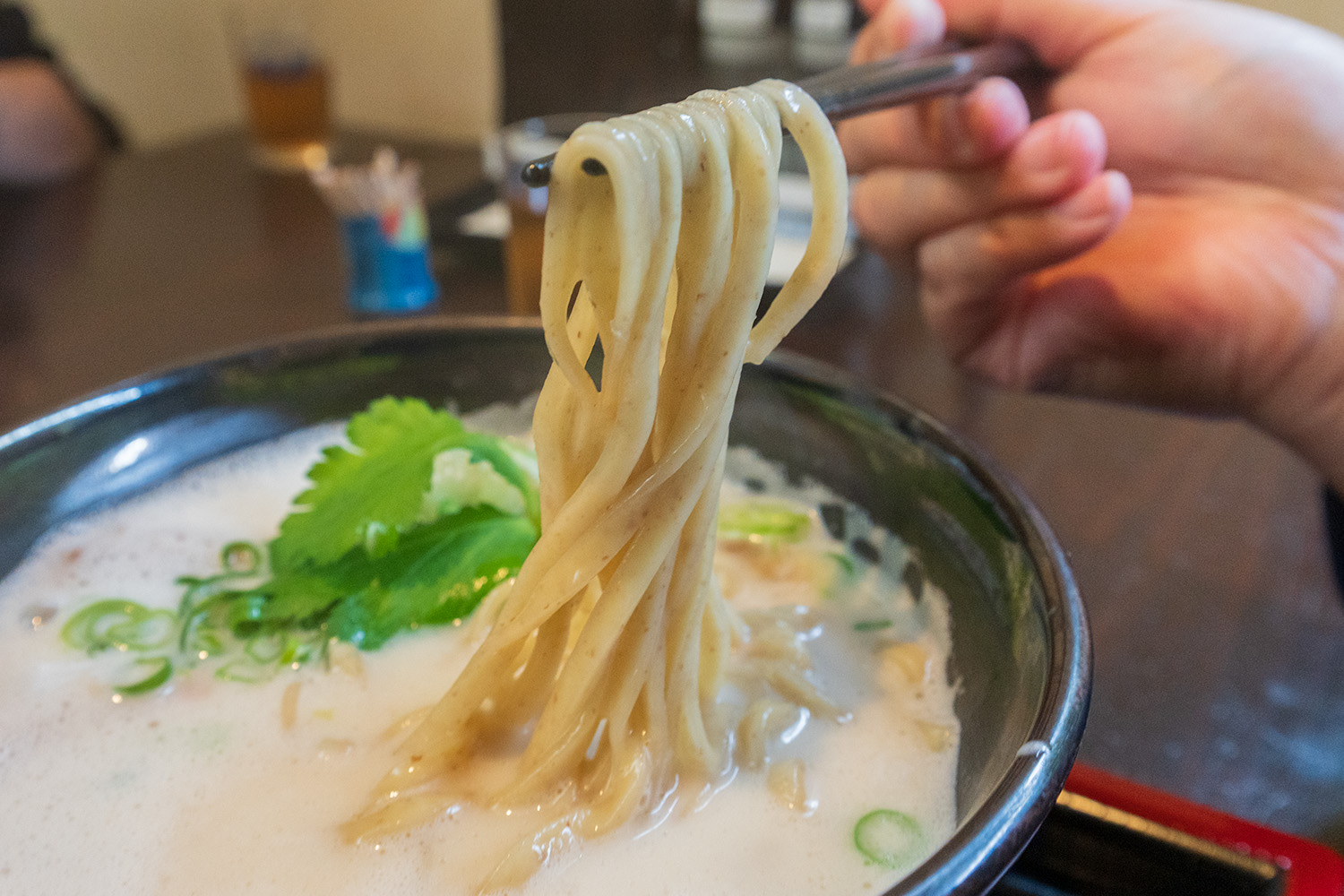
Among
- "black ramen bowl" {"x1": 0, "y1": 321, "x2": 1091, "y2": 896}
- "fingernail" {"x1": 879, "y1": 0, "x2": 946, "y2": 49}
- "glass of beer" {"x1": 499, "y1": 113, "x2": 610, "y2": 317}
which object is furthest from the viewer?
"glass of beer" {"x1": 499, "y1": 113, "x2": 610, "y2": 317}

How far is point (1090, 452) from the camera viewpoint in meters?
1.53

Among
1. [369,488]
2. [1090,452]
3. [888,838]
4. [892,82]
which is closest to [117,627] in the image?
[369,488]

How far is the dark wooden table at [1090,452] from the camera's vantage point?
1.03 m

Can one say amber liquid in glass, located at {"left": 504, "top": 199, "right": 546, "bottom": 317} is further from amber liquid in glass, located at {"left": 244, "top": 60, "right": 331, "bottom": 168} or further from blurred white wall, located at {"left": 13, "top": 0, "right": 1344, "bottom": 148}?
blurred white wall, located at {"left": 13, "top": 0, "right": 1344, "bottom": 148}

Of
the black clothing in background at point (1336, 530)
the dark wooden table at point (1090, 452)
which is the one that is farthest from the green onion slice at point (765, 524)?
the black clothing in background at point (1336, 530)

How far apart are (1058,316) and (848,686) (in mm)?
724

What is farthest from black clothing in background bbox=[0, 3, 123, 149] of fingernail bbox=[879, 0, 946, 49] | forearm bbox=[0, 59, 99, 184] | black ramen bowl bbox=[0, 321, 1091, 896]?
fingernail bbox=[879, 0, 946, 49]

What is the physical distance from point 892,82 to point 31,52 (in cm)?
345

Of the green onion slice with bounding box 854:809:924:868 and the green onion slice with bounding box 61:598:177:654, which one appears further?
the green onion slice with bounding box 61:598:177:654

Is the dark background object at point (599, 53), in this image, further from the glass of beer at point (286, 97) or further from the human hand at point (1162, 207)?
the human hand at point (1162, 207)

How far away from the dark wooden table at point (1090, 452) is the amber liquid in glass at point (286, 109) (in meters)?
0.27

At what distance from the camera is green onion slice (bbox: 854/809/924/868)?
70 centimetres

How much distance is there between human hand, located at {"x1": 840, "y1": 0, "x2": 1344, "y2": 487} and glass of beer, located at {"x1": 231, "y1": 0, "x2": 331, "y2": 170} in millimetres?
2260

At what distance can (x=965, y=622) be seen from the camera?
87 cm
